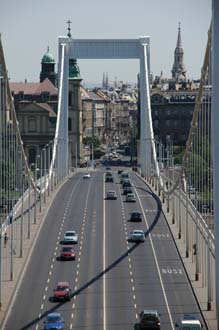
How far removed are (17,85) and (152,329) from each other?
9131cm

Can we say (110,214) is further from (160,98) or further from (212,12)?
(160,98)

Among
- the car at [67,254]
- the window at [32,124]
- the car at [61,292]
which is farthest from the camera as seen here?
the window at [32,124]

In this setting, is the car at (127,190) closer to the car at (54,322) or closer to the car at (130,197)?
the car at (130,197)

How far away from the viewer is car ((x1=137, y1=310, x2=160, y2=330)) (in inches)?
1319

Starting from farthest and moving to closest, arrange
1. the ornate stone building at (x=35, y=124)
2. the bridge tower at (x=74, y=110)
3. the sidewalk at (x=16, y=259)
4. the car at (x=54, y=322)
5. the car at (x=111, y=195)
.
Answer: the bridge tower at (x=74, y=110) → the ornate stone building at (x=35, y=124) → the car at (x=111, y=195) → the sidewalk at (x=16, y=259) → the car at (x=54, y=322)

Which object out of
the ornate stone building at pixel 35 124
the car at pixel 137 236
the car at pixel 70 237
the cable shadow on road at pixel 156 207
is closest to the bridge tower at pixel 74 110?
the ornate stone building at pixel 35 124

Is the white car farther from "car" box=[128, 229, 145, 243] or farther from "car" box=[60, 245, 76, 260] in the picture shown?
"car" box=[60, 245, 76, 260]

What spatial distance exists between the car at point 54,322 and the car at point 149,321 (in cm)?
215

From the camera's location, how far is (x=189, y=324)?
32688 mm

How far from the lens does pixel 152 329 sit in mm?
33500

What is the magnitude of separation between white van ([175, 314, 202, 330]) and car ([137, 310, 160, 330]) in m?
0.60

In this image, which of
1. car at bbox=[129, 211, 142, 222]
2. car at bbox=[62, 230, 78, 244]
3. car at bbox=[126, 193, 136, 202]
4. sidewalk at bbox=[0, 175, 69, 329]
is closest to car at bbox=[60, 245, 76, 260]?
sidewalk at bbox=[0, 175, 69, 329]

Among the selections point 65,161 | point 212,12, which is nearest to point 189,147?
point 212,12

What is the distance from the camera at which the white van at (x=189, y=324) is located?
32.5m
